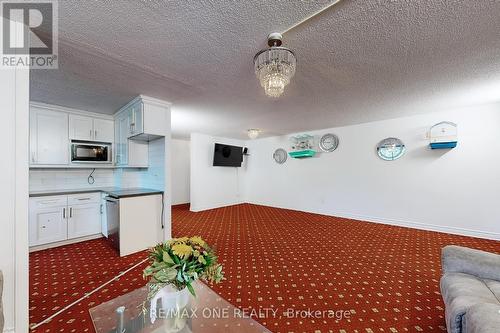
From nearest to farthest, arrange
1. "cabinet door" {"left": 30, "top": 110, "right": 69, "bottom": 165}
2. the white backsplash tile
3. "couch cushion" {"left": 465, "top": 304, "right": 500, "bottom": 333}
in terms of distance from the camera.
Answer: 1. "couch cushion" {"left": 465, "top": 304, "right": 500, "bottom": 333}
2. "cabinet door" {"left": 30, "top": 110, "right": 69, "bottom": 165}
3. the white backsplash tile

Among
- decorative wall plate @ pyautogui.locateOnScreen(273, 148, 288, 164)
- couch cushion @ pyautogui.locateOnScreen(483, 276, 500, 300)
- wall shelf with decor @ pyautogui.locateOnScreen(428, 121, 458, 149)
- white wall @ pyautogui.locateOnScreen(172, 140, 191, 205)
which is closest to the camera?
couch cushion @ pyautogui.locateOnScreen(483, 276, 500, 300)

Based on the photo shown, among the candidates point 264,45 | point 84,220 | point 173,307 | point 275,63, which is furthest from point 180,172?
point 173,307

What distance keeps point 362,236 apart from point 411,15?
11.0ft

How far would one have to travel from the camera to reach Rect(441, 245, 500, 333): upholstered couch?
90 cm

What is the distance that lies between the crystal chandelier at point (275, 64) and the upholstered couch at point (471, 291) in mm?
1779

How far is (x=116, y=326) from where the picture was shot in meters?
1.08

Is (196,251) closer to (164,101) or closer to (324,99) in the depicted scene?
(164,101)

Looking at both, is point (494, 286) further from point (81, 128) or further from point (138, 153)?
point (81, 128)

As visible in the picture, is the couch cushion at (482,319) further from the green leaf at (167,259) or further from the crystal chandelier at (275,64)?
the crystal chandelier at (275,64)

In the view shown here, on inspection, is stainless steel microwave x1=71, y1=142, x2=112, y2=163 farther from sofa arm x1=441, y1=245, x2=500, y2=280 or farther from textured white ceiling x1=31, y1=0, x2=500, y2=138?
sofa arm x1=441, y1=245, x2=500, y2=280

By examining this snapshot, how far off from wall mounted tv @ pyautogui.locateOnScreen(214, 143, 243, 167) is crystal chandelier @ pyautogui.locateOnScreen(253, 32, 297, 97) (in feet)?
15.9

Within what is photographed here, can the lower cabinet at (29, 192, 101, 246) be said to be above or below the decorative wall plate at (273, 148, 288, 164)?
below

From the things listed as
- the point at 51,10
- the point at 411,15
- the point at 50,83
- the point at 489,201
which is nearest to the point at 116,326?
the point at 51,10

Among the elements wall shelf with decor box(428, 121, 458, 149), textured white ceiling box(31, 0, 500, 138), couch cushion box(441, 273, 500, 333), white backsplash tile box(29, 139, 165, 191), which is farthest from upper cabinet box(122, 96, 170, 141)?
wall shelf with decor box(428, 121, 458, 149)
